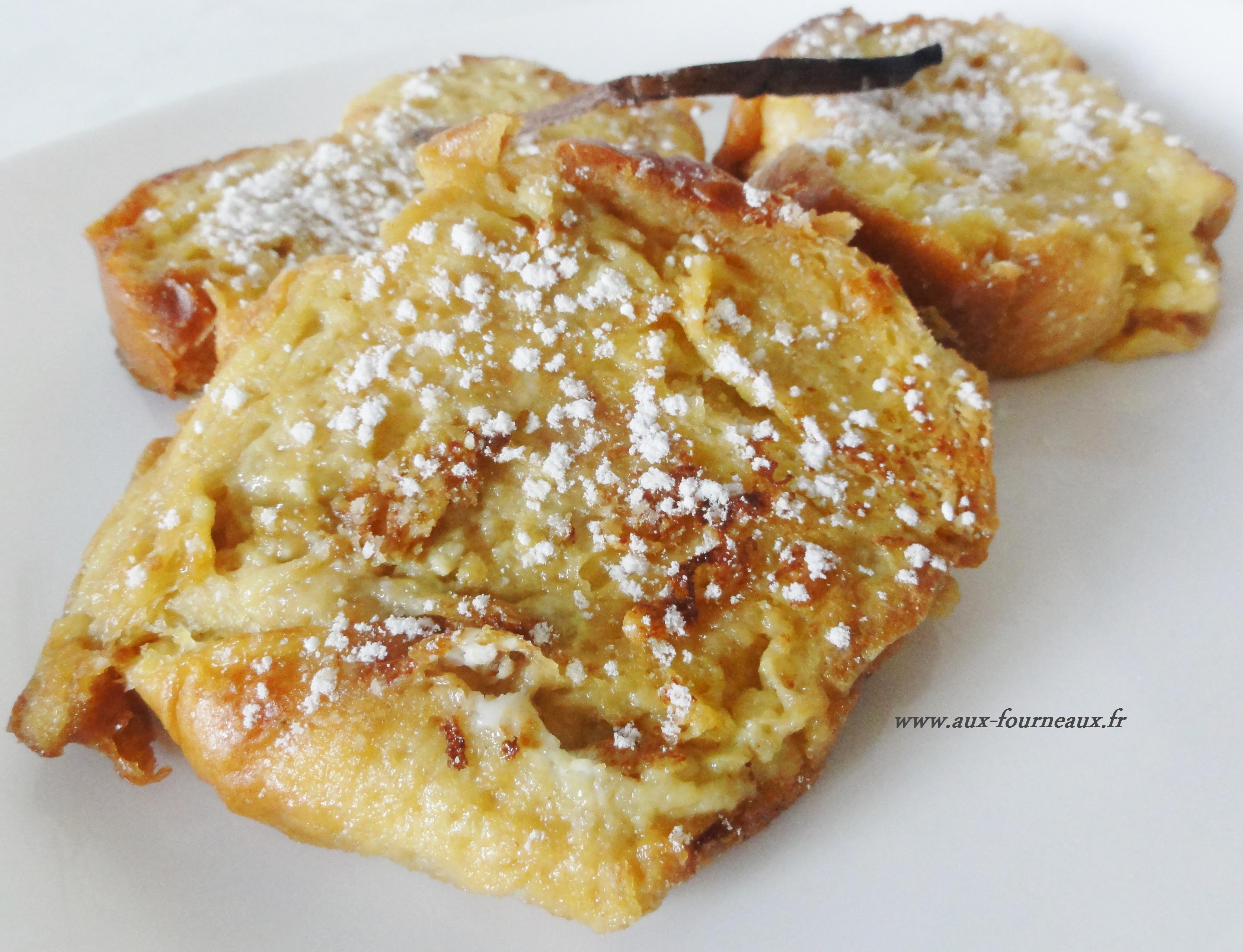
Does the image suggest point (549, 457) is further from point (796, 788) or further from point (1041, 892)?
point (1041, 892)

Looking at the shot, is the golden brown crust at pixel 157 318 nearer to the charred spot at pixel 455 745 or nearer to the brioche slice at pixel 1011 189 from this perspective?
the charred spot at pixel 455 745

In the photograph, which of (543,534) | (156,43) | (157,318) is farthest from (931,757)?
(156,43)

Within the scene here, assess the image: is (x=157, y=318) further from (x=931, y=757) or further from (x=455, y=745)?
(x=931, y=757)

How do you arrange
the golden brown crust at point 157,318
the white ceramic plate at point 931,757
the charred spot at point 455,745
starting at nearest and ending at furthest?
the charred spot at point 455,745 < the white ceramic plate at point 931,757 < the golden brown crust at point 157,318

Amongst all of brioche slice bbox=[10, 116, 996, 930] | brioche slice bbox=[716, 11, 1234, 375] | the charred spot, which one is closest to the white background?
brioche slice bbox=[716, 11, 1234, 375]

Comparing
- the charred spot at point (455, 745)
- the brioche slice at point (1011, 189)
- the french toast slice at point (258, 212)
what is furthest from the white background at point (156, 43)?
the charred spot at point (455, 745)

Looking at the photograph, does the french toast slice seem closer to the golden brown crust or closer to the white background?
the golden brown crust
